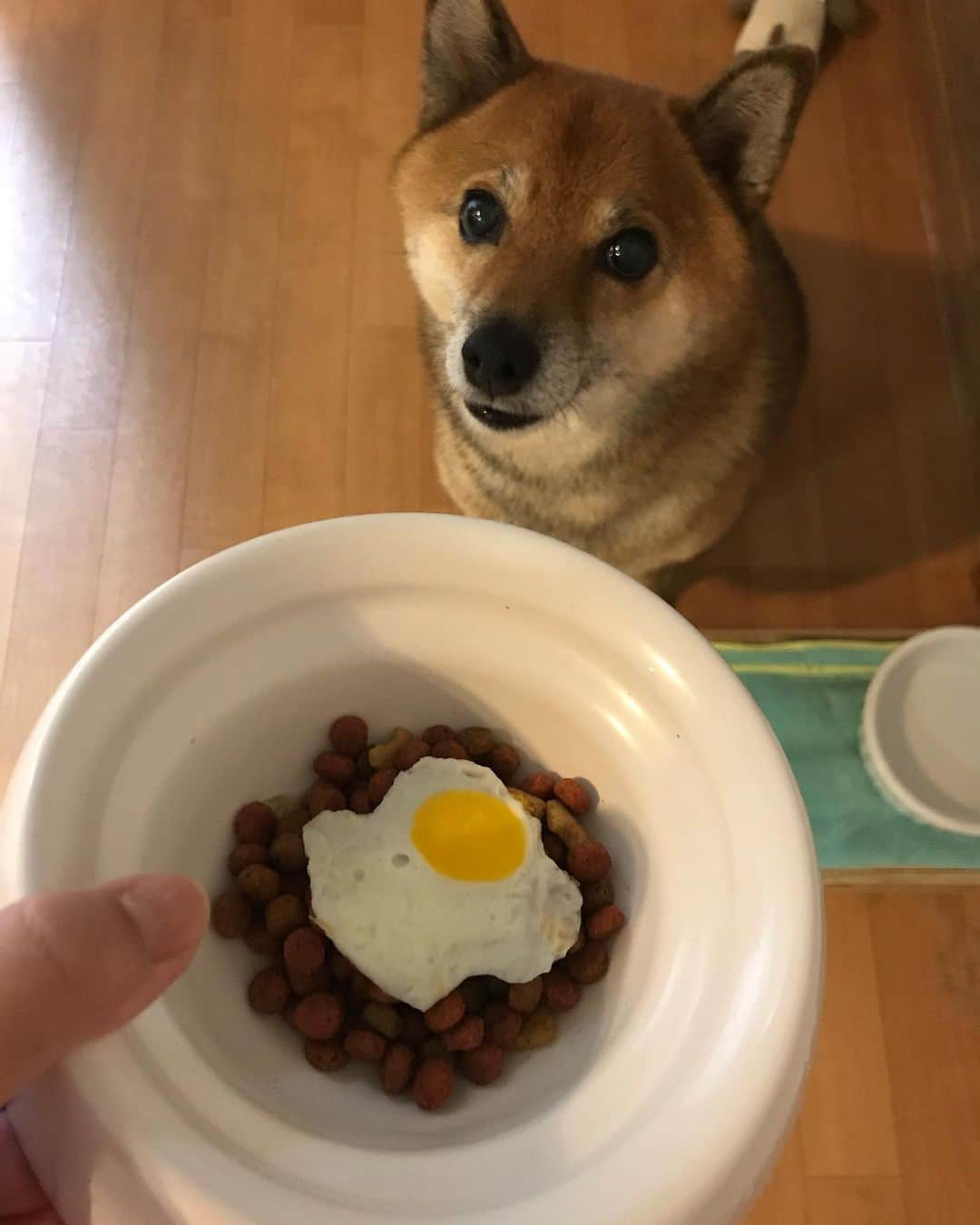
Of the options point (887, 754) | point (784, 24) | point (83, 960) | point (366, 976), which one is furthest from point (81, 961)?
point (784, 24)

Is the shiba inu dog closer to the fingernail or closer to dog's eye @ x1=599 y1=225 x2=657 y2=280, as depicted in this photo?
dog's eye @ x1=599 y1=225 x2=657 y2=280

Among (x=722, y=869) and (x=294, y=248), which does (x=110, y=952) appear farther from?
(x=294, y=248)

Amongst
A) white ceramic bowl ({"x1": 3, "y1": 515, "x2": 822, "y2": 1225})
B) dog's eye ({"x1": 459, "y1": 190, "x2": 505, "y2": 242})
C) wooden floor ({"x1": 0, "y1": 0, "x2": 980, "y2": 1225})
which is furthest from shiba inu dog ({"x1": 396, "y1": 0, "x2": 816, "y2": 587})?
wooden floor ({"x1": 0, "y1": 0, "x2": 980, "y2": 1225})

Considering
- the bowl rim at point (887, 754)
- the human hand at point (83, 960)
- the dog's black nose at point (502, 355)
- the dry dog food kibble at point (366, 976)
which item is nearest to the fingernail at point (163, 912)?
the human hand at point (83, 960)

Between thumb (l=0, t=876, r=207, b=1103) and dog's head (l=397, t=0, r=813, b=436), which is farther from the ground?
dog's head (l=397, t=0, r=813, b=436)

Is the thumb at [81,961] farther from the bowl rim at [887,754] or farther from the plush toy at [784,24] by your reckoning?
the plush toy at [784,24]

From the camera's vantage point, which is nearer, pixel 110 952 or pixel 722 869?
pixel 110 952

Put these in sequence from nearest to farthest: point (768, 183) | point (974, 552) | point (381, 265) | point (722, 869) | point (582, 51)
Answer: point (722, 869), point (768, 183), point (974, 552), point (381, 265), point (582, 51)

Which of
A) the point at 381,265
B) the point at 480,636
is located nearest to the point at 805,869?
the point at 480,636
